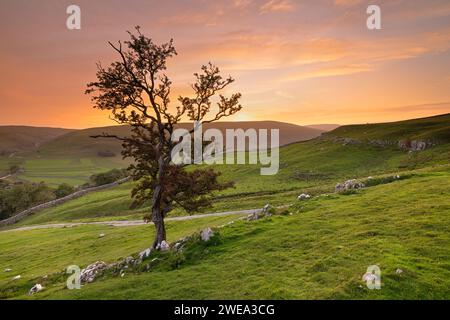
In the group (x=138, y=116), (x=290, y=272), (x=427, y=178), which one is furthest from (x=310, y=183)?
(x=290, y=272)

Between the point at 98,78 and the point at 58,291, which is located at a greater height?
the point at 98,78

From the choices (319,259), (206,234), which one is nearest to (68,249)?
(206,234)

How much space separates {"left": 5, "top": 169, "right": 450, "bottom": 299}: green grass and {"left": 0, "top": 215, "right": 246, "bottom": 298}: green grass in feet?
43.0

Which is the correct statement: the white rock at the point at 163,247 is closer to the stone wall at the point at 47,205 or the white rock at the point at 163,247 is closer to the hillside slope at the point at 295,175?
the hillside slope at the point at 295,175

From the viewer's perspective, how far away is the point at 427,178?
115ft

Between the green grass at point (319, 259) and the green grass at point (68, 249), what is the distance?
43.0ft

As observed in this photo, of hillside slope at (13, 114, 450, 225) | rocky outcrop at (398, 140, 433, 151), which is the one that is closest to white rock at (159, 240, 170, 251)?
hillside slope at (13, 114, 450, 225)

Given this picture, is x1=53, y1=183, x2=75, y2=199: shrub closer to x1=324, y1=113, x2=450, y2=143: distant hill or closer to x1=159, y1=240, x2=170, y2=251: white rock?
x1=324, y1=113, x2=450, y2=143: distant hill

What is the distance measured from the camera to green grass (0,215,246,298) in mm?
35125

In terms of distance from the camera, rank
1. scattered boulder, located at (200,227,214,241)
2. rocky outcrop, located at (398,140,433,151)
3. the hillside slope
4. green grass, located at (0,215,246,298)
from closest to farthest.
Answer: scattered boulder, located at (200,227,214,241) → green grass, located at (0,215,246,298) → the hillside slope → rocky outcrop, located at (398,140,433,151)

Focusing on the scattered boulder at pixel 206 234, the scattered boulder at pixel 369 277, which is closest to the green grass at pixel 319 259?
the scattered boulder at pixel 369 277

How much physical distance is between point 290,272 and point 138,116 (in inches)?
652
